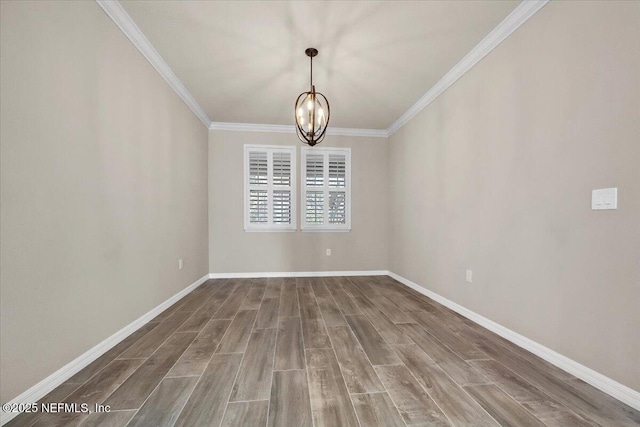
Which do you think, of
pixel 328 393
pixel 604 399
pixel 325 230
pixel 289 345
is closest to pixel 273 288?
pixel 325 230

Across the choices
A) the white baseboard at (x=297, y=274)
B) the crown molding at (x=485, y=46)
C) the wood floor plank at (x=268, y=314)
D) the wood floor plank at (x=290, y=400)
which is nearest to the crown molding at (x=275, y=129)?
the crown molding at (x=485, y=46)

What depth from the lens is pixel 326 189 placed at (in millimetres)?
4797

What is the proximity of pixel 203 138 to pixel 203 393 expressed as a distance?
380 cm

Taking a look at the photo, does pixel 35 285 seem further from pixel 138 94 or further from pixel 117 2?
pixel 117 2

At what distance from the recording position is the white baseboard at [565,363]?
1.39m

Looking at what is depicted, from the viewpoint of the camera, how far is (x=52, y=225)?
151cm

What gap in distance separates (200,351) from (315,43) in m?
2.77

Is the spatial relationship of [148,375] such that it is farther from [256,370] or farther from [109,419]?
[256,370]

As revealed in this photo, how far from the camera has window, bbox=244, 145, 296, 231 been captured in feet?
15.2

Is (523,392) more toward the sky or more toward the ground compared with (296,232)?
more toward the ground

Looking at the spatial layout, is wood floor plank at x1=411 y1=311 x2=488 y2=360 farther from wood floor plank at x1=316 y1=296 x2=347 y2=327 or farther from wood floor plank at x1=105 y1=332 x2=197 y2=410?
wood floor plank at x1=105 y1=332 x2=197 y2=410

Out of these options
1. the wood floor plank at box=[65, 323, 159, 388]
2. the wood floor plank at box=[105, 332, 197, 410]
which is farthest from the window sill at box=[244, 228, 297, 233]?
the wood floor plank at box=[105, 332, 197, 410]

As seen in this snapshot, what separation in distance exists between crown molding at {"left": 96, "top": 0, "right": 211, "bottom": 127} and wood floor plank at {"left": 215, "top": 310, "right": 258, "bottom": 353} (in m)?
2.64

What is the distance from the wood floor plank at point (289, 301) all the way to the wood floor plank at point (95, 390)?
4.27ft
